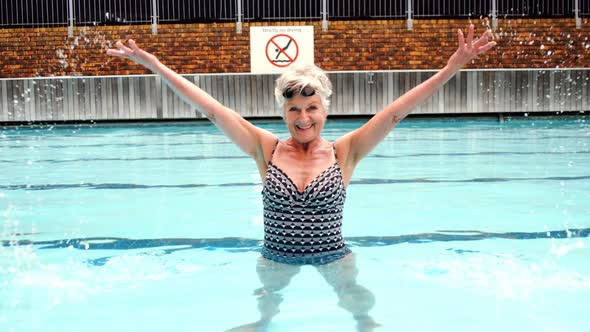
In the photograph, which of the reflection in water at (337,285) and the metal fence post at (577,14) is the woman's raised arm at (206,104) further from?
the metal fence post at (577,14)

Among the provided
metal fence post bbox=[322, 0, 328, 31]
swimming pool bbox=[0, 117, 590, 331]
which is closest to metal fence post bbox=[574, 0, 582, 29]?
metal fence post bbox=[322, 0, 328, 31]

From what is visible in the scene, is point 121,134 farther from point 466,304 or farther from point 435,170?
point 466,304

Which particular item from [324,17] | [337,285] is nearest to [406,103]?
[337,285]

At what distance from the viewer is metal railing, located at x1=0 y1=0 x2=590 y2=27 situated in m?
20.7

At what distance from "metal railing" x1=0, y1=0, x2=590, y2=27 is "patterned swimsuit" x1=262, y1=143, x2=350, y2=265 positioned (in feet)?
59.1

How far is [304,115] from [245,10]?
19.1m

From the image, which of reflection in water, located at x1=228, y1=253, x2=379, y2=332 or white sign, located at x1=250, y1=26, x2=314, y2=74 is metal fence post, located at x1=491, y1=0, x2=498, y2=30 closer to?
white sign, located at x1=250, y1=26, x2=314, y2=74

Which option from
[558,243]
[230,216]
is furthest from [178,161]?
[558,243]

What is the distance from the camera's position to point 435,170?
7641mm

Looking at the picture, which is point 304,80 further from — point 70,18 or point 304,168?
point 70,18

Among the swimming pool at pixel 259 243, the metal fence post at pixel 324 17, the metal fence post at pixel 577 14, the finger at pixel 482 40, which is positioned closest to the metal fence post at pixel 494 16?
the metal fence post at pixel 577 14

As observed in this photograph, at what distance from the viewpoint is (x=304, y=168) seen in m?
2.86

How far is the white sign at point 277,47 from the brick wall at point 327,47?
411 centimetres

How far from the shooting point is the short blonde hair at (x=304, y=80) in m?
2.73
